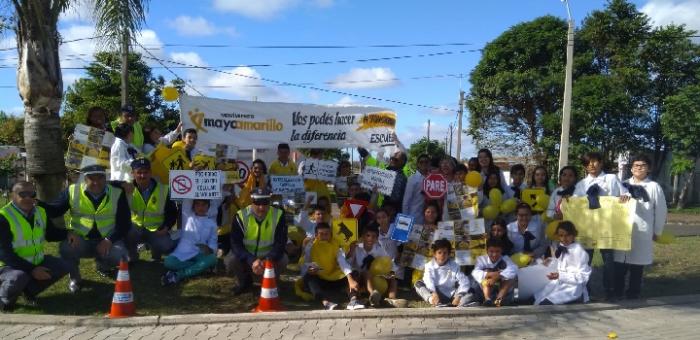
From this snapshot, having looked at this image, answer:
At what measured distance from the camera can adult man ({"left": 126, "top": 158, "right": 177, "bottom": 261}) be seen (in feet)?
25.1

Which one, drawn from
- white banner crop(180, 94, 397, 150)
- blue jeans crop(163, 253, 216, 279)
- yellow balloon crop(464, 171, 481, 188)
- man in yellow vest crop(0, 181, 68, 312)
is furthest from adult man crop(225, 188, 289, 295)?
yellow balloon crop(464, 171, 481, 188)

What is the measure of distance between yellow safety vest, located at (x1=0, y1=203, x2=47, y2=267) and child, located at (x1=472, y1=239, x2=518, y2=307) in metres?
5.04

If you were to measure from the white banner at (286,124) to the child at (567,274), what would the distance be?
12.4ft

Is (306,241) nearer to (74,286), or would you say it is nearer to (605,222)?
(74,286)

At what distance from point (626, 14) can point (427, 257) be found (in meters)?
22.9

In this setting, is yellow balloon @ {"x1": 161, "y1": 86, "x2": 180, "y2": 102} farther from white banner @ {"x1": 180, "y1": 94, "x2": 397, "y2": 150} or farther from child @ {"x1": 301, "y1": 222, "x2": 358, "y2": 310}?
child @ {"x1": 301, "y1": 222, "x2": 358, "y2": 310}

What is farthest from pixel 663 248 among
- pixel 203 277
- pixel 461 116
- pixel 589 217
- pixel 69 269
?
pixel 461 116

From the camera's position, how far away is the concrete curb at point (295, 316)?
5969mm

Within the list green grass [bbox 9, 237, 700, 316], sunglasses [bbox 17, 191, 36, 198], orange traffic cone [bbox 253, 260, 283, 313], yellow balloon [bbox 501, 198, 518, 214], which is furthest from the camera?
yellow balloon [bbox 501, 198, 518, 214]

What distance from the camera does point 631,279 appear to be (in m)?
7.54

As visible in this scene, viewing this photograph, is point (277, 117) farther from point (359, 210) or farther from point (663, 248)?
point (663, 248)

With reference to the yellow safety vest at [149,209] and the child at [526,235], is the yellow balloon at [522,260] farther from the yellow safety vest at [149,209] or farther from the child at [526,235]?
the yellow safety vest at [149,209]

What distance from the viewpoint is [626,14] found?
25.8 metres

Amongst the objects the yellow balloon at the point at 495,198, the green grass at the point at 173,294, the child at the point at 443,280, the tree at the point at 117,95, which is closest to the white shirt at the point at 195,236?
the green grass at the point at 173,294
